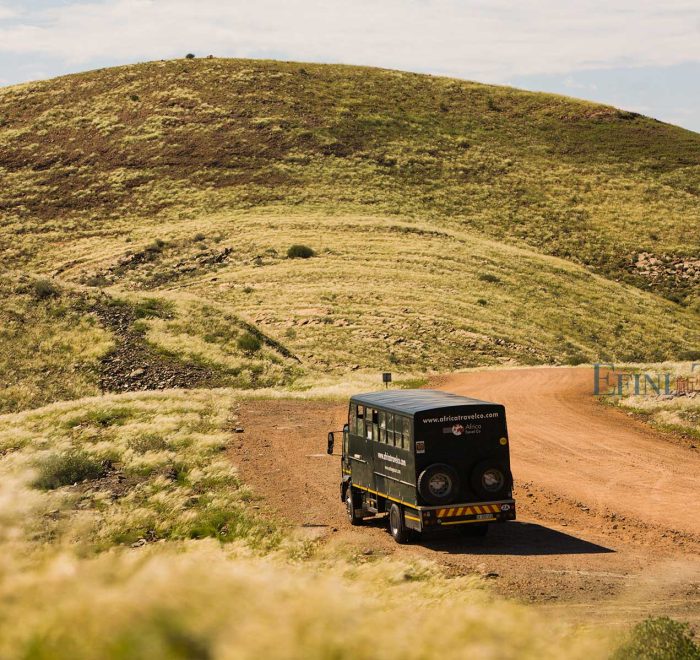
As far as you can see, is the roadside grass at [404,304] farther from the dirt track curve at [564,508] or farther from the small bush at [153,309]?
the dirt track curve at [564,508]

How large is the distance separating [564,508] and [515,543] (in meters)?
3.49

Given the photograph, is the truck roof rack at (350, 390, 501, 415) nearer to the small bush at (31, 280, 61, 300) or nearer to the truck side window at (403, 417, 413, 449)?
the truck side window at (403, 417, 413, 449)

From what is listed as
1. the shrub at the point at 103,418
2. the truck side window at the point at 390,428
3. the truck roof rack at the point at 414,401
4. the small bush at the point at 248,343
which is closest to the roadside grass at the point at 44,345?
the small bush at the point at 248,343

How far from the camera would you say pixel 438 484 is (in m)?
16.9

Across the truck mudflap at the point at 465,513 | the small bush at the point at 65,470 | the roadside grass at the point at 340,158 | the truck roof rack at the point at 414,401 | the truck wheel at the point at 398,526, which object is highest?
the roadside grass at the point at 340,158

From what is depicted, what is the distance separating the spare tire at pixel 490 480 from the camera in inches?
674

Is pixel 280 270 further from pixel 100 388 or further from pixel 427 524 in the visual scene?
pixel 427 524

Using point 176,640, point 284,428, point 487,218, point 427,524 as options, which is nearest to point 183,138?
point 487,218

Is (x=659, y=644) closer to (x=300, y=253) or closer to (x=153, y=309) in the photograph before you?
(x=153, y=309)

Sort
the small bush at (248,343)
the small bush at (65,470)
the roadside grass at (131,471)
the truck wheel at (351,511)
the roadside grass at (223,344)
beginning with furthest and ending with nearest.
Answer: the small bush at (248,343) < the roadside grass at (223,344) < the small bush at (65,470) < the truck wheel at (351,511) < the roadside grass at (131,471)

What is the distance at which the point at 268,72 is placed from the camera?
4594 inches

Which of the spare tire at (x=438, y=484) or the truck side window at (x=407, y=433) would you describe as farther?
the truck side window at (x=407, y=433)

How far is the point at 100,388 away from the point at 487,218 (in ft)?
180

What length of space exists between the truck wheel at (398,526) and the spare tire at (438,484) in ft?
3.25
